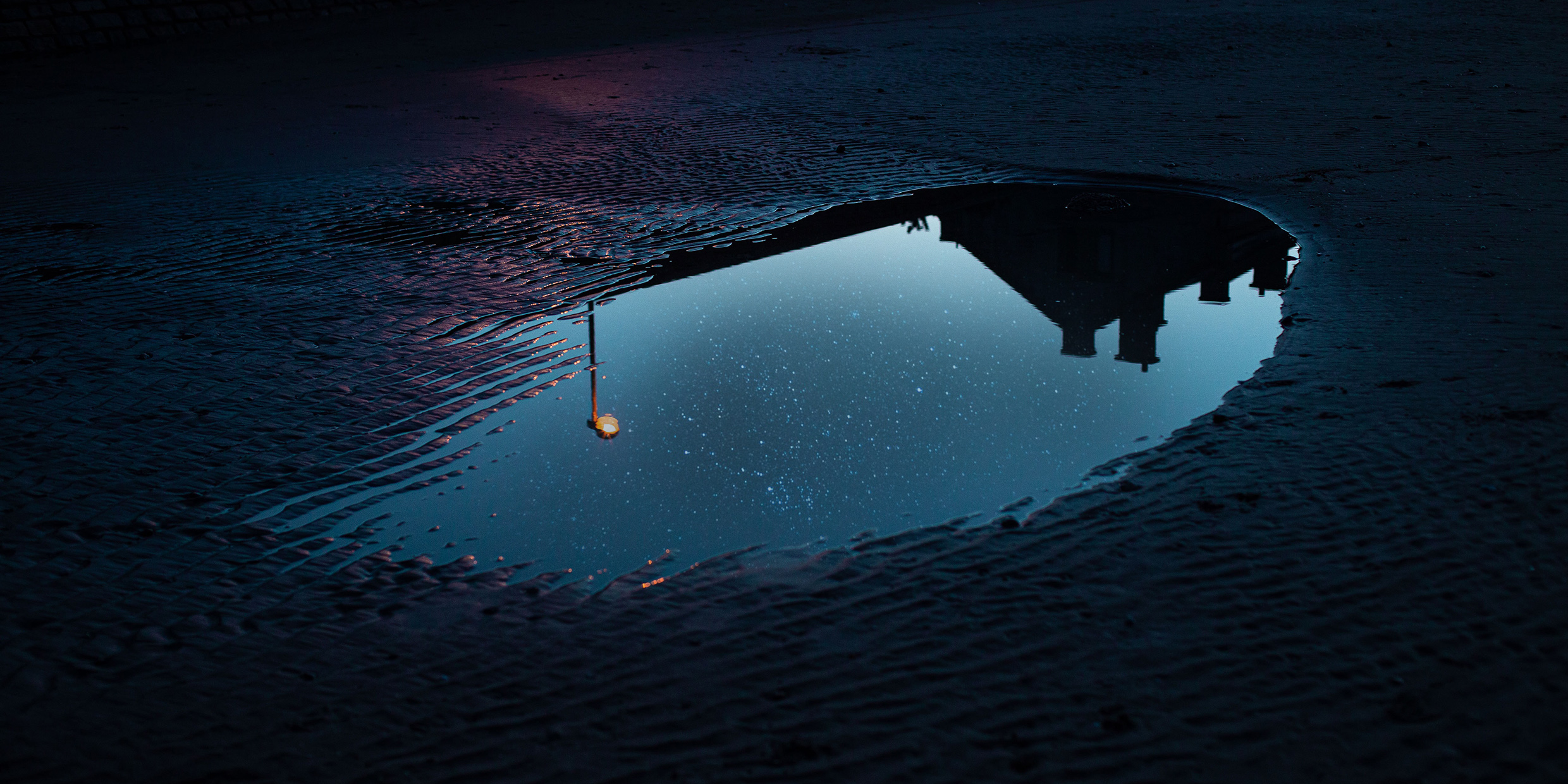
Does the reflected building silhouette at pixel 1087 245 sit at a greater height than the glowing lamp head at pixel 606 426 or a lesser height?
greater

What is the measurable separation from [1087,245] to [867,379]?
148 cm

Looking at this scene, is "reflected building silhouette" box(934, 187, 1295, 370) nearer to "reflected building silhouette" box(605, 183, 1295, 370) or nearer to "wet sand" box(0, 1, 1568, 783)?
"reflected building silhouette" box(605, 183, 1295, 370)

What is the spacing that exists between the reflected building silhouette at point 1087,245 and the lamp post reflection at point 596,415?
0.63 metres

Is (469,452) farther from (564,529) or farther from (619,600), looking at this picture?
(619,600)

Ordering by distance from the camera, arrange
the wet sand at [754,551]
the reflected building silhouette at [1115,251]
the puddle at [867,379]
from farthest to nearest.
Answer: the reflected building silhouette at [1115,251], the puddle at [867,379], the wet sand at [754,551]

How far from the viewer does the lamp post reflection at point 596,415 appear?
2.96 m

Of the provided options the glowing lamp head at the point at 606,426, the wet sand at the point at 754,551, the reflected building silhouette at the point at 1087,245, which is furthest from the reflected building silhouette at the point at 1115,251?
the glowing lamp head at the point at 606,426

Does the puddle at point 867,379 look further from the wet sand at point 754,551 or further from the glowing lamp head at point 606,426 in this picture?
the wet sand at point 754,551

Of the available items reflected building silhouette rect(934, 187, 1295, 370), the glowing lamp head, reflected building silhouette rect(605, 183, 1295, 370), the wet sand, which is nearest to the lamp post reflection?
the glowing lamp head

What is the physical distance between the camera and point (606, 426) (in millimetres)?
2994

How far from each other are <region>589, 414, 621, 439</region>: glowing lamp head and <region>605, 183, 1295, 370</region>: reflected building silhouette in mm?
1020

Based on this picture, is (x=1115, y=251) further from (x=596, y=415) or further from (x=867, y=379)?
(x=596, y=415)

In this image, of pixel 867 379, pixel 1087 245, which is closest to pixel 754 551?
pixel 867 379

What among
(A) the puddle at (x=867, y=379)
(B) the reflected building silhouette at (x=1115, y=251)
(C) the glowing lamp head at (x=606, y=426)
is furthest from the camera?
(B) the reflected building silhouette at (x=1115, y=251)
